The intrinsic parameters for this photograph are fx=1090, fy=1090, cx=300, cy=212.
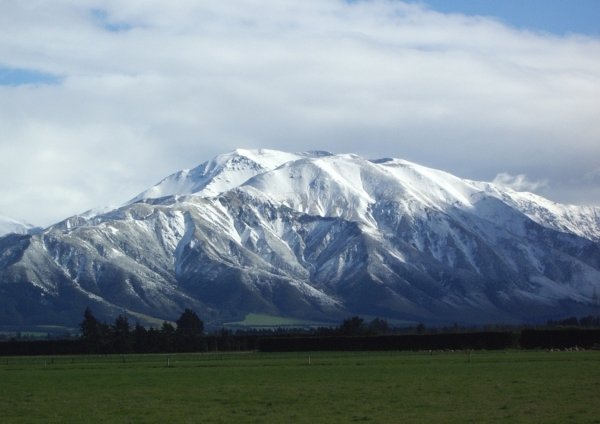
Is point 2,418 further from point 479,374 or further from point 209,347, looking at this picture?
point 209,347

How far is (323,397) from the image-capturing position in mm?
57594

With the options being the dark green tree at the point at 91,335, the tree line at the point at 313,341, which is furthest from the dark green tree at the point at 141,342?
the dark green tree at the point at 91,335

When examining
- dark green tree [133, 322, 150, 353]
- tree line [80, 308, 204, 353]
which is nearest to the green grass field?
tree line [80, 308, 204, 353]

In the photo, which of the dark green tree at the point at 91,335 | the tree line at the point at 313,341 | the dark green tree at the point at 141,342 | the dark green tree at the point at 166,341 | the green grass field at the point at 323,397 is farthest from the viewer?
the dark green tree at the point at 91,335

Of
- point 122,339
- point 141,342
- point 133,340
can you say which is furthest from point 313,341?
point 122,339

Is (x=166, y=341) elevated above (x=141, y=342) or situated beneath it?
elevated above

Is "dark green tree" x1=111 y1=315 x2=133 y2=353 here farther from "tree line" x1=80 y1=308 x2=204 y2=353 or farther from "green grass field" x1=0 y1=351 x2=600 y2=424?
"green grass field" x1=0 y1=351 x2=600 y2=424

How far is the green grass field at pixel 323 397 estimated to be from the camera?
47.6 meters

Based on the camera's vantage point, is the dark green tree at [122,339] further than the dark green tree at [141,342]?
Yes

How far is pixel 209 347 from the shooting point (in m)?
199

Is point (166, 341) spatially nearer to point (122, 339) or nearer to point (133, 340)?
point (133, 340)

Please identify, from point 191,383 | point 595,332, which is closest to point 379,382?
point 191,383

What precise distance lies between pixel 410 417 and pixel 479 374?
29830 millimetres

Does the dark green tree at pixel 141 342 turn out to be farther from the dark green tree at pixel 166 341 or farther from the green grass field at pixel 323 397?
the green grass field at pixel 323 397
